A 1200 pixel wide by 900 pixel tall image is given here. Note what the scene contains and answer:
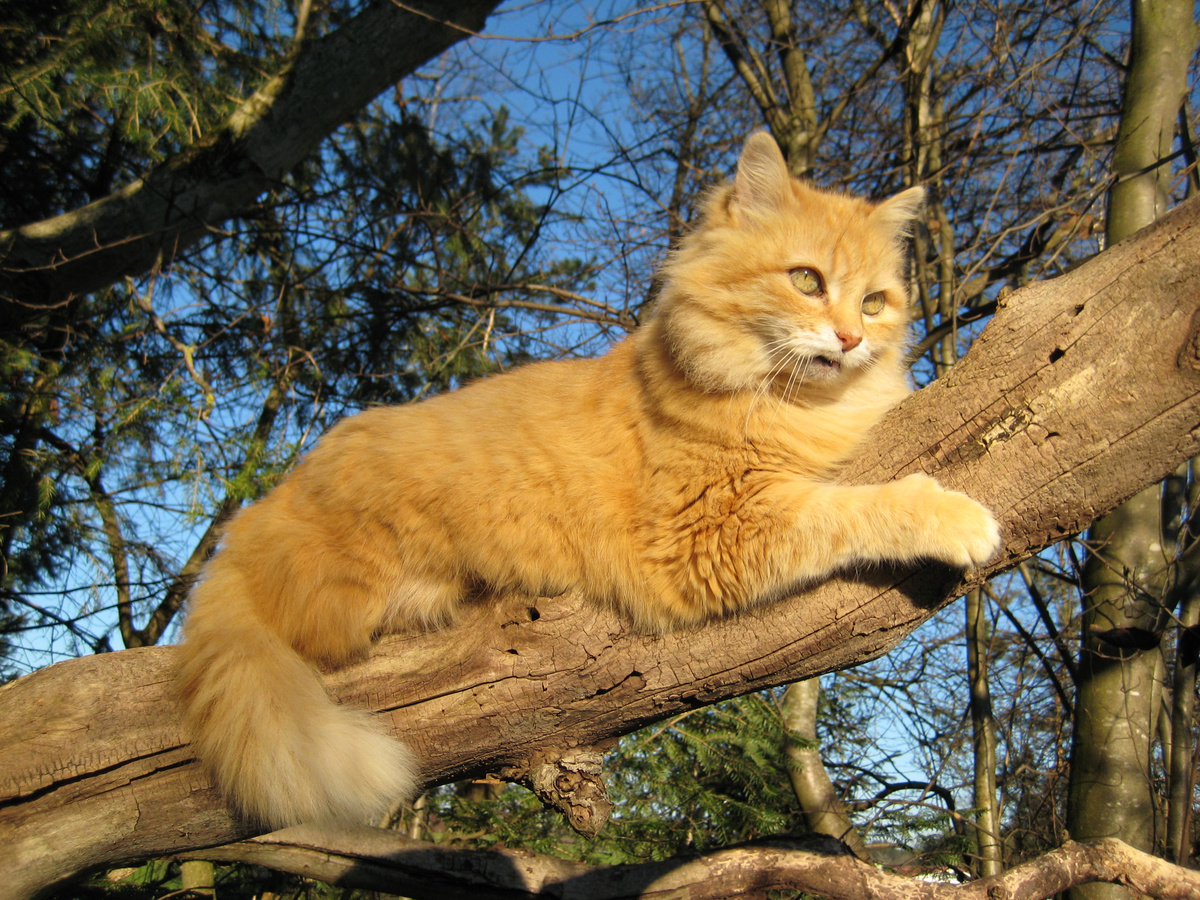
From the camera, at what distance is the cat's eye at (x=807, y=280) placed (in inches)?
90.4

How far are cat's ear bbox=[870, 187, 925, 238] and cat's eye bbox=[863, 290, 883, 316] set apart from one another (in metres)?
0.30

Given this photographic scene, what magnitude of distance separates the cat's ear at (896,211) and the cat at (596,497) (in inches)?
1.0

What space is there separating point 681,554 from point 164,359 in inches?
164

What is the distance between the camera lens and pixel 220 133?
4305 millimetres

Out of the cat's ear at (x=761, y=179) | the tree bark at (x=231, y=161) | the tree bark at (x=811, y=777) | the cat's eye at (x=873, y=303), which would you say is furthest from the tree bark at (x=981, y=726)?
the tree bark at (x=231, y=161)

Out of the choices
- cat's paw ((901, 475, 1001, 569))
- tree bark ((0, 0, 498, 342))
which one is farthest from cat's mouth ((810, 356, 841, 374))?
tree bark ((0, 0, 498, 342))

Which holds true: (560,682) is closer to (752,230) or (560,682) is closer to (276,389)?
(752,230)

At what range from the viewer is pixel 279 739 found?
1.99 m

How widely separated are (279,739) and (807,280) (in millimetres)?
2113

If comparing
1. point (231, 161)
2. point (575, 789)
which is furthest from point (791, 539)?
point (231, 161)

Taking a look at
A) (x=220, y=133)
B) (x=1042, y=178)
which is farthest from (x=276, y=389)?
(x=1042, y=178)

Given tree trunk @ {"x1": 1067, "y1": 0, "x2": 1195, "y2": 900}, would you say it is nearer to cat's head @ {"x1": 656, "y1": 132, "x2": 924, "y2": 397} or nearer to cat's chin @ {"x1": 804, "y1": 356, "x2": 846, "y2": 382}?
cat's head @ {"x1": 656, "y1": 132, "x2": 924, "y2": 397}

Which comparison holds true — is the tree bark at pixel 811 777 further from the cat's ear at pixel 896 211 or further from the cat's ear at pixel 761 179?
the cat's ear at pixel 761 179

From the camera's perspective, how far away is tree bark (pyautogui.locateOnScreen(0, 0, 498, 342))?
4.17 m
